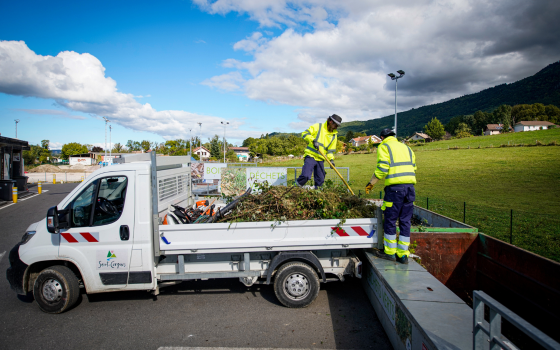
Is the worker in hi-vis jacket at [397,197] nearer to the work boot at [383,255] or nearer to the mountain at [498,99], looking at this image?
the work boot at [383,255]

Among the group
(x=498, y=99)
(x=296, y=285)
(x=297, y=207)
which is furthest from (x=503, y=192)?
(x=498, y=99)

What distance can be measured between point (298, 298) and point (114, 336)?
255 centimetres

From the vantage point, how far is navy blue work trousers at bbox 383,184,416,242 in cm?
422

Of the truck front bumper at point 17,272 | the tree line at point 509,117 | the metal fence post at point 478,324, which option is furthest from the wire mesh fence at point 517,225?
the tree line at point 509,117

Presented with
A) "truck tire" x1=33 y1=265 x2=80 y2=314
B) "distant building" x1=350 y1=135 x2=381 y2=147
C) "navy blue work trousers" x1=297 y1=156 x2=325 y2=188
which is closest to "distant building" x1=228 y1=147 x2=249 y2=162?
"distant building" x1=350 y1=135 x2=381 y2=147

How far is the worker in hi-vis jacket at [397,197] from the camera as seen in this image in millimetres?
4207

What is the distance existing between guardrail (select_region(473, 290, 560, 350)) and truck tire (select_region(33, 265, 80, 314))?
5018 millimetres

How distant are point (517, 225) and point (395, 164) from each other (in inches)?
357

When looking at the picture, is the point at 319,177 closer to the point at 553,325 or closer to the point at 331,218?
the point at 331,218

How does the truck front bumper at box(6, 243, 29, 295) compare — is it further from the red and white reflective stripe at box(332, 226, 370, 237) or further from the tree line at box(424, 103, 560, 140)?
the tree line at box(424, 103, 560, 140)

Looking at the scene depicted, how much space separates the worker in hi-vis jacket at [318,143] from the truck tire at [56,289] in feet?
14.3

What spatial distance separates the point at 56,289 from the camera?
14.0 ft

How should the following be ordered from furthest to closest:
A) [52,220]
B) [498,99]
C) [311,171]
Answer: [498,99] < [311,171] < [52,220]

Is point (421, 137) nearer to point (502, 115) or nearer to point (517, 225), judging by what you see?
Answer: point (502, 115)
